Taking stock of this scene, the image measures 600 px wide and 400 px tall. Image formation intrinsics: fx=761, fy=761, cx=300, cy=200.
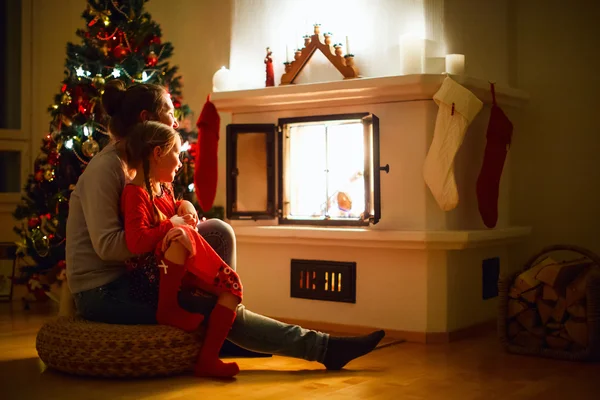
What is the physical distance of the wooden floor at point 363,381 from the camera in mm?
2197

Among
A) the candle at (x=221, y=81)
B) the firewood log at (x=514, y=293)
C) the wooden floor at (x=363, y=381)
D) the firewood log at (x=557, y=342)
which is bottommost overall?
the wooden floor at (x=363, y=381)

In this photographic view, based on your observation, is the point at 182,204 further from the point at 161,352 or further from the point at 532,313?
the point at 532,313

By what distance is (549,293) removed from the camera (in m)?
2.87

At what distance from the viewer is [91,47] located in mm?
3838

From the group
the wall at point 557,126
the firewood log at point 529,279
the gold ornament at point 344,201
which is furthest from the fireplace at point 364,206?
the firewood log at point 529,279

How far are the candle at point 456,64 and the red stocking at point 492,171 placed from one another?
157 mm

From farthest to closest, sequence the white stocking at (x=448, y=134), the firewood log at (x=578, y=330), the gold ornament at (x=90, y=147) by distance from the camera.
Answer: the gold ornament at (x=90, y=147) < the white stocking at (x=448, y=134) < the firewood log at (x=578, y=330)

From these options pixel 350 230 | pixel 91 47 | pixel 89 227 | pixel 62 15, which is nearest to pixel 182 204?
pixel 89 227

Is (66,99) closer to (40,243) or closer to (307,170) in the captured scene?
(40,243)

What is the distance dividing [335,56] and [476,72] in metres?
0.68

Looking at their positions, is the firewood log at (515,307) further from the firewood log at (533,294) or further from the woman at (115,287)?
the woman at (115,287)


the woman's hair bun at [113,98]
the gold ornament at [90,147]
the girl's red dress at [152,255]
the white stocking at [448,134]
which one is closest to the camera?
the girl's red dress at [152,255]

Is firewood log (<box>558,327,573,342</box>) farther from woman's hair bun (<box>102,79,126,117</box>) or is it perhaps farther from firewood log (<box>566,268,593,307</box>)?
woman's hair bun (<box>102,79,126,117</box>)

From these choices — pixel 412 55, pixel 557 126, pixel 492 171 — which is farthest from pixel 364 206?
pixel 557 126
